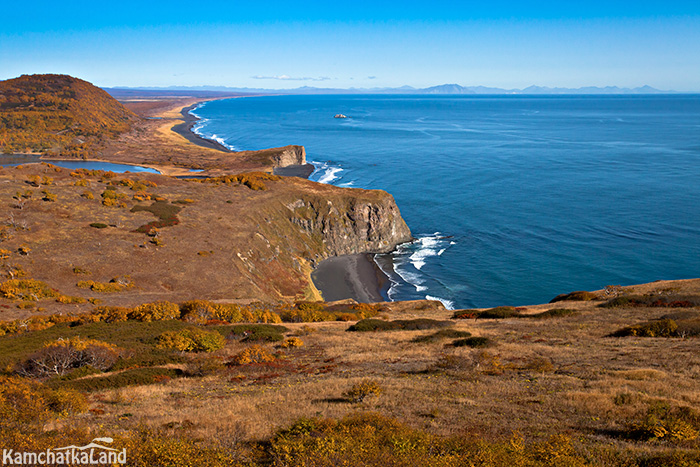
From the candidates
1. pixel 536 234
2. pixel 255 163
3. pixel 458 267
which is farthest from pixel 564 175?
pixel 255 163

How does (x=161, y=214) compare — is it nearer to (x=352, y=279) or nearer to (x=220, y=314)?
(x=220, y=314)

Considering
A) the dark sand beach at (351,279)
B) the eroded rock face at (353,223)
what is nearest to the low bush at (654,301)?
Result: the dark sand beach at (351,279)

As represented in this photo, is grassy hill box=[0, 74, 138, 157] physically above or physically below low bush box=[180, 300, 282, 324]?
above

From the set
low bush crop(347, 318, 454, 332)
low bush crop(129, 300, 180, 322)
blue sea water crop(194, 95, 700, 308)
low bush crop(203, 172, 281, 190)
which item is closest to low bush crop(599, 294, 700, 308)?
low bush crop(347, 318, 454, 332)

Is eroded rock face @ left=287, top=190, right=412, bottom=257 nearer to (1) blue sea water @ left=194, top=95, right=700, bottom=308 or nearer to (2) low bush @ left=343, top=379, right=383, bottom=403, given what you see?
(1) blue sea water @ left=194, top=95, right=700, bottom=308

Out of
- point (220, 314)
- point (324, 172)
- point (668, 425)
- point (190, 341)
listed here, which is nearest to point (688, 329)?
point (668, 425)

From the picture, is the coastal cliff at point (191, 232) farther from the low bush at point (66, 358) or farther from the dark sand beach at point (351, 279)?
the low bush at point (66, 358)
